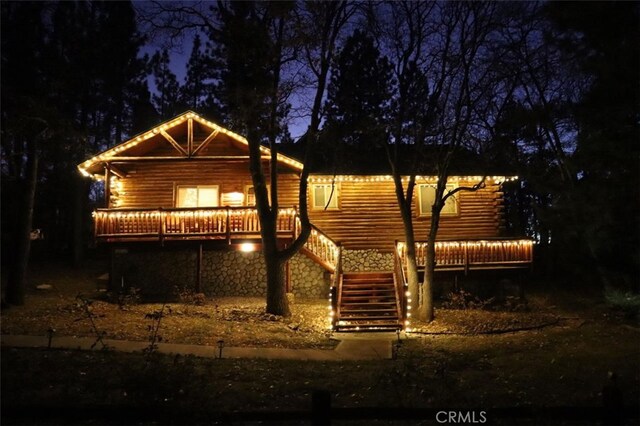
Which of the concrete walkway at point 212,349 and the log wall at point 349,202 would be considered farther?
the log wall at point 349,202

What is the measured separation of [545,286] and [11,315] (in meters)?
22.8

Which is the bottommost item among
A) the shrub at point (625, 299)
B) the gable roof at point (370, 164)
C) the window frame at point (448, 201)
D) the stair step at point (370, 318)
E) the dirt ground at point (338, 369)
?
the stair step at point (370, 318)

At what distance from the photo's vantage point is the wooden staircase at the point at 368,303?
15.6 metres

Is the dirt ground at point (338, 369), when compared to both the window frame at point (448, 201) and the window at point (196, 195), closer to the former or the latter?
the window at point (196, 195)

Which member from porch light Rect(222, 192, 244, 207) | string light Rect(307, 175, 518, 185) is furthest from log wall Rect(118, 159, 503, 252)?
string light Rect(307, 175, 518, 185)

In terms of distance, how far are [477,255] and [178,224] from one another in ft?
37.9

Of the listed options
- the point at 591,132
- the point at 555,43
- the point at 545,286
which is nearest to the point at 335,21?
the point at 555,43

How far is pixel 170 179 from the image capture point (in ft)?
75.3

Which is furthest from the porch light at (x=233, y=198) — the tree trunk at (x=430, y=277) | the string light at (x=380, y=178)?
the tree trunk at (x=430, y=277)

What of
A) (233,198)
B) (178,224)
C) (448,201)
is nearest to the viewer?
(178,224)

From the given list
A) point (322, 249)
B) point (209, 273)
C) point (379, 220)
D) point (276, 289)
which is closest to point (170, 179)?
point (209, 273)

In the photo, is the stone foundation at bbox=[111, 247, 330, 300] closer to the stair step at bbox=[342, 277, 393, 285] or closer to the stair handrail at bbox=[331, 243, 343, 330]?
the stair handrail at bbox=[331, 243, 343, 330]

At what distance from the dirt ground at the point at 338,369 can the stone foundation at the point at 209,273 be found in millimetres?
3075

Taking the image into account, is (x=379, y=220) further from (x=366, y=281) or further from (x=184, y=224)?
(x=184, y=224)
